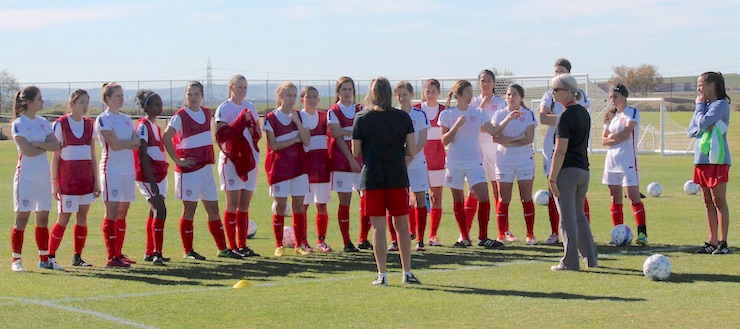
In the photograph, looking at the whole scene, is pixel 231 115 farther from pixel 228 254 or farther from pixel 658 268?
pixel 658 268

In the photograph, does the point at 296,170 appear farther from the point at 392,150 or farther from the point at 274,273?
the point at 392,150

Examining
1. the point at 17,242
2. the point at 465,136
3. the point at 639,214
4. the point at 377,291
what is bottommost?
the point at 377,291

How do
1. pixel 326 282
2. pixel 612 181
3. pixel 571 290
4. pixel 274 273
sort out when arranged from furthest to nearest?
pixel 612 181 → pixel 274 273 → pixel 326 282 → pixel 571 290

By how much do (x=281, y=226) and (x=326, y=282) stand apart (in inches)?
93.6

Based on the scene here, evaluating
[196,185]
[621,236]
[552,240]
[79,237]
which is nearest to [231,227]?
[196,185]

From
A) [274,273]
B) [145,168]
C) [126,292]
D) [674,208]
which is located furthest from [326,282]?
[674,208]

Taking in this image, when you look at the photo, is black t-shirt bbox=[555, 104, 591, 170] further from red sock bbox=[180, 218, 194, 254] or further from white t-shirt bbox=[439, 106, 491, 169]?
red sock bbox=[180, 218, 194, 254]

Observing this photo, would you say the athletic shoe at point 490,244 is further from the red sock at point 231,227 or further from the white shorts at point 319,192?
the red sock at point 231,227

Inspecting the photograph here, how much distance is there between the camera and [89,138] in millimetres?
11180

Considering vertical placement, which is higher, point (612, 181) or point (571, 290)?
point (612, 181)

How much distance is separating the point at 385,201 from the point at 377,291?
82cm

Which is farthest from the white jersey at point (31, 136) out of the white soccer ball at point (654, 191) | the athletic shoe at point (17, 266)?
the white soccer ball at point (654, 191)

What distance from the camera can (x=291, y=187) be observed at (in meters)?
12.0

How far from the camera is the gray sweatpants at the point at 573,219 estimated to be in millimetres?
10359
